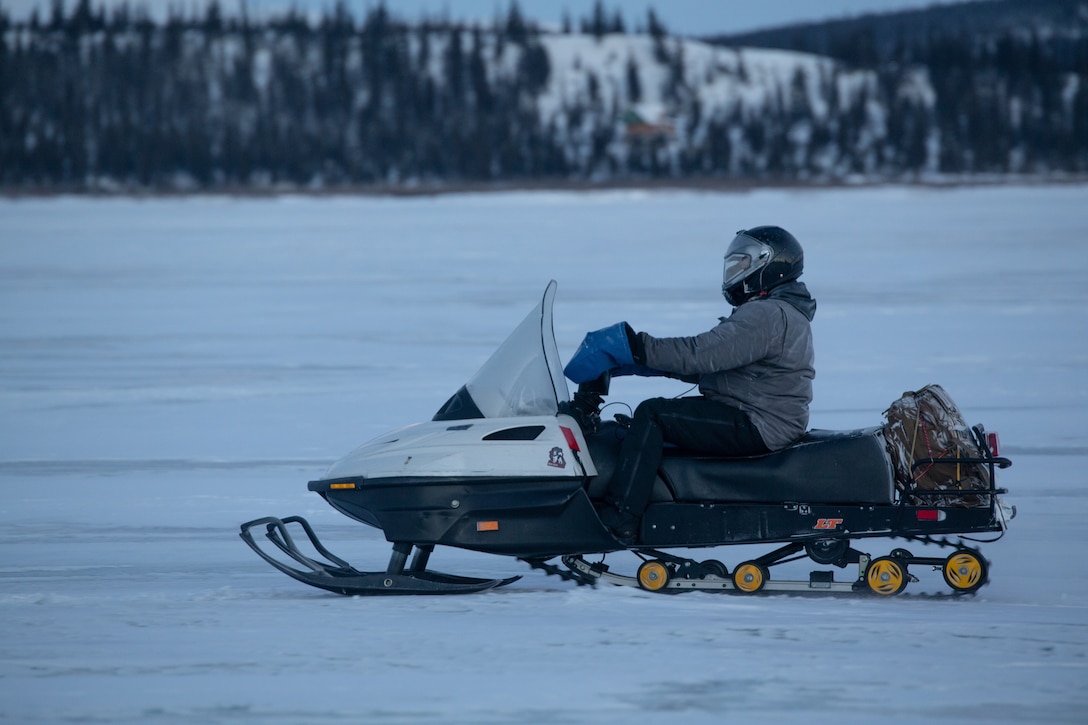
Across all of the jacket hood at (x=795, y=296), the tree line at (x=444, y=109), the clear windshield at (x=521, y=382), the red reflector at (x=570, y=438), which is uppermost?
the tree line at (x=444, y=109)

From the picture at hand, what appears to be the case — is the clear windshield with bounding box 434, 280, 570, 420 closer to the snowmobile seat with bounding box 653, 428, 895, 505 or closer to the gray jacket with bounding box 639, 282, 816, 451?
the gray jacket with bounding box 639, 282, 816, 451

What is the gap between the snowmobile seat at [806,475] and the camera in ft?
14.2

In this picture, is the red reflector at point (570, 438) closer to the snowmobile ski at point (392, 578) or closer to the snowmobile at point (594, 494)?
the snowmobile at point (594, 494)

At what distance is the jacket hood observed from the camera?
4.36 metres

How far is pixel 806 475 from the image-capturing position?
4.32m

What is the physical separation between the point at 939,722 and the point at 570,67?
12102 centimetres

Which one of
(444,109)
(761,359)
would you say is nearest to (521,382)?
(761,359)

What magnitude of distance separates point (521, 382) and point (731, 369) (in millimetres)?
734

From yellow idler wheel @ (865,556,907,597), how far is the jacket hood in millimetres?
907

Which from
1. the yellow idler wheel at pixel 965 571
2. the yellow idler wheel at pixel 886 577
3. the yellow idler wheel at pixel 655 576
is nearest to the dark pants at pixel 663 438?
the yellow idler wheel at pixel 655 576

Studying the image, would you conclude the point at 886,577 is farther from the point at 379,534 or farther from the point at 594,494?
the point at 379,534

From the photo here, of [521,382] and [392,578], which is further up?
[521,382]

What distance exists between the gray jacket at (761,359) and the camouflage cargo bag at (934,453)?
0.35 meters

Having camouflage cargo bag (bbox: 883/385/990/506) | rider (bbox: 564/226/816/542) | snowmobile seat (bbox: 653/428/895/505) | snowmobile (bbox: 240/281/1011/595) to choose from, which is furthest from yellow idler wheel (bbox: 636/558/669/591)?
camouflage cargo bag (bbox: 883/385/990/506)
